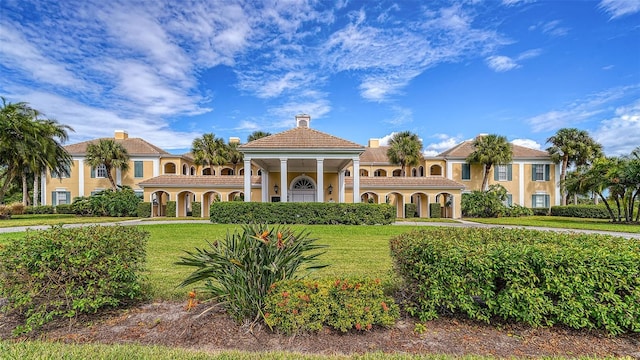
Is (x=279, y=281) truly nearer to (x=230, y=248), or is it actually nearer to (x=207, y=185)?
(x=230, y=248)

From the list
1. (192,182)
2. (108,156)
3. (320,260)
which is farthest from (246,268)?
(108,156)

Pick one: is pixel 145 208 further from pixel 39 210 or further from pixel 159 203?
pixel 39 210

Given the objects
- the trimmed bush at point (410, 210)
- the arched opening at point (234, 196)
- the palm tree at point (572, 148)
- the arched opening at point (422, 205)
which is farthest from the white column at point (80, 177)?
the palm tree at point (572, 148)

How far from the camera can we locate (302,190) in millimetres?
25250

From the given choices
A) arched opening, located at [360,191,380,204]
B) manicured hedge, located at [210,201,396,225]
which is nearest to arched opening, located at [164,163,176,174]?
manicured hedge, located at [210,201,396,225]

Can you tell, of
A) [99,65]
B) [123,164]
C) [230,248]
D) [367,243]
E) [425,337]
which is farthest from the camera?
[123,164]

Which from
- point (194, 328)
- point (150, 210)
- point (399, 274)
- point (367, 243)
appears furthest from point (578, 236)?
point (150, 210)

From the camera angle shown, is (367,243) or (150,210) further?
(150,210)

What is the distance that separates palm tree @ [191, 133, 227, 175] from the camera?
32500mm

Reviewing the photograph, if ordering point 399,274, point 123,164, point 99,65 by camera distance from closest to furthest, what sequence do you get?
point 399,274 → point 99,65 → point 123,164

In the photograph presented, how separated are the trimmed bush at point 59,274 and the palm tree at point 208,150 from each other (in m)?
30.3

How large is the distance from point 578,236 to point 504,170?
30.6 m

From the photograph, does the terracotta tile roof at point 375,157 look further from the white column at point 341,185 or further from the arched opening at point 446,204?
the white column at point 341,185

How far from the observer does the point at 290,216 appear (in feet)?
59.5
